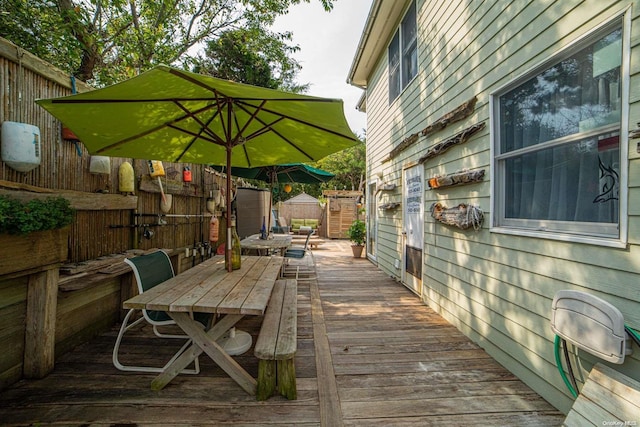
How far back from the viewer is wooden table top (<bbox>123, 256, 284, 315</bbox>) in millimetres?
1598

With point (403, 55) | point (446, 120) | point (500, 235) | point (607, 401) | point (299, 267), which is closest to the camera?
point (607, 401)

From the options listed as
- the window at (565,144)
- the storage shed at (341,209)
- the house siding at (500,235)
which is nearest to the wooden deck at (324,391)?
the house siding at (500,235)

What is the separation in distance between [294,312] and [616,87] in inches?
101

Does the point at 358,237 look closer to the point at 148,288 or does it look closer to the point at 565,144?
the point at 565,144

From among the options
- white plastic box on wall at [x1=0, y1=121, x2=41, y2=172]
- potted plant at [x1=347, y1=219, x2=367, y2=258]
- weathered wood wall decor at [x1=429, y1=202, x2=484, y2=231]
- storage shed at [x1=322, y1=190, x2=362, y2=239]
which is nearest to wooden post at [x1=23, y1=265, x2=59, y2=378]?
white plastic box on wall at [x1=0, y1=121, x2=41, y2=172]

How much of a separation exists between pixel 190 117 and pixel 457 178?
105 inches

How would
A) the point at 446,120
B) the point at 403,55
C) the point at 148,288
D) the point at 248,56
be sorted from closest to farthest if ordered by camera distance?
the point at 148,288
the point at 446,120
the point at 403,55
the point at 248,56

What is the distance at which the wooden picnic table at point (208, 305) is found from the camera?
1604 millimetres

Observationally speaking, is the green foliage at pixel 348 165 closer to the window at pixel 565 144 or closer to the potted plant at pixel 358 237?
the potted plant at pixel 358 237

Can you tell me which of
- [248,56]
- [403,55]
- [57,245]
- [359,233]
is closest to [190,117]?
[57,245]

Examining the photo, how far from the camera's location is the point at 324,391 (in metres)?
1.90

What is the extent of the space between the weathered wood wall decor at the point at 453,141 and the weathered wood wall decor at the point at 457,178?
0.31 m

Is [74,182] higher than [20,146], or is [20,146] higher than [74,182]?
[20,146]

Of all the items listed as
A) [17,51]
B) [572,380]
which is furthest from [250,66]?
[572,380]
